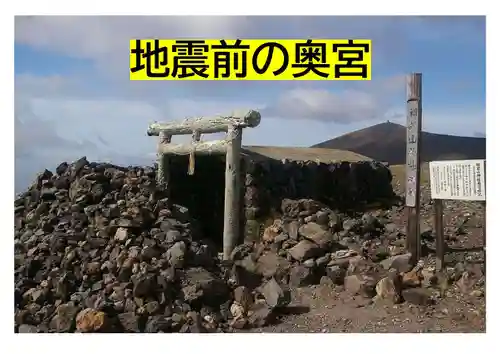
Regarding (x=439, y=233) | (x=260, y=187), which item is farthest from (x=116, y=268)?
(x=439, y=233)

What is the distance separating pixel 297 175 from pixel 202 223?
127 centimetres

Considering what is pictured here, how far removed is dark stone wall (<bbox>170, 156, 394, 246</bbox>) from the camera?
23.8 feet

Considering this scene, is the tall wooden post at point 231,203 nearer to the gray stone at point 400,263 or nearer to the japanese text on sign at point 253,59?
the japanese text on sign at point 253,59

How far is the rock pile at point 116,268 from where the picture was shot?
622 cm

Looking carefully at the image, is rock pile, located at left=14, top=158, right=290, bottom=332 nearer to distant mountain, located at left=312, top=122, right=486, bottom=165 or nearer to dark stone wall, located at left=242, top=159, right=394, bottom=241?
dark stone wall, located at left=242, top=159, right=394, bottom=241

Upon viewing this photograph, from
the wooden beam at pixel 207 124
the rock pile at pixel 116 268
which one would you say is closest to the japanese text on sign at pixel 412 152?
the wooden beam at pixel 207 124

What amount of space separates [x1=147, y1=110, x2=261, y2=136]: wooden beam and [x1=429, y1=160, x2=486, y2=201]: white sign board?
1.86 metres

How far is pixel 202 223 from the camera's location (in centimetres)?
737

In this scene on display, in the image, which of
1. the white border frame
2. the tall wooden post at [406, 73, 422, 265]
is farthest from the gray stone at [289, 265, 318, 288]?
the tall wooden post at [406, 73, 422, 265]

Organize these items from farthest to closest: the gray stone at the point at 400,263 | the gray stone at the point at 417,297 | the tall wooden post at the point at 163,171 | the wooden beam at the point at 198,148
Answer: the tall wooden post at the point at 163,171, the wooden beam at the point at 198,148, the gray stone at the point at 400,263, the gray stone at the point at 417,297

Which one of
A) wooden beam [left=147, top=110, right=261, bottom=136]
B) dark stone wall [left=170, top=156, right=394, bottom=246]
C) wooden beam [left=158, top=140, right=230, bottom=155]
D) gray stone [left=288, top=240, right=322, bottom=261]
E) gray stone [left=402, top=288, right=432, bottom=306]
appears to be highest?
wooden beam [left=147, top=110, right=261, bottom=136]
